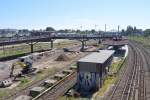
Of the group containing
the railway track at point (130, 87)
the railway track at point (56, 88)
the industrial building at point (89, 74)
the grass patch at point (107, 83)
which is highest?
the industrial building at point (89, 74)

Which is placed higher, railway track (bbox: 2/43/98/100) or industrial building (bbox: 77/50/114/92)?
industrial building (bbox: 77/50/114/92)

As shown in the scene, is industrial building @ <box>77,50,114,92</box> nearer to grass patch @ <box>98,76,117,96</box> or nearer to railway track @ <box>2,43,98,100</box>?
grass patch @ <box>98,76,117,96</box>

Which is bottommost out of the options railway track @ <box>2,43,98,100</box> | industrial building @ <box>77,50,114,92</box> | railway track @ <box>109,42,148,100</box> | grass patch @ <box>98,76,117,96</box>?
railway track @ <box>109,42,148,100</box>

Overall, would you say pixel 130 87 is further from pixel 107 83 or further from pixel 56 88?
pixel 56 88

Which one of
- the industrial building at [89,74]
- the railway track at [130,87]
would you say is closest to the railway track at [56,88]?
the industrial building at [89,74]

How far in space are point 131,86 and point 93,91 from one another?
7042mm

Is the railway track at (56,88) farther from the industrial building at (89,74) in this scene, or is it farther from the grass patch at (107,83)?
the grass patch at (107,83)

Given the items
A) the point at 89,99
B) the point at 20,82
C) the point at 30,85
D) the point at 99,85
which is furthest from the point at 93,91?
the point at 20,82

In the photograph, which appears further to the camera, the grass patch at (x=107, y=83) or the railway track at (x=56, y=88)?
the grass patch at (x=107, y=83)

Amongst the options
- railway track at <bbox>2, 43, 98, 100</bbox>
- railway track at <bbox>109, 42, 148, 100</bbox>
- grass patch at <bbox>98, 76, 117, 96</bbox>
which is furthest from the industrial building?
railway track at <bbox>109, 42, 148, 100</bbox>

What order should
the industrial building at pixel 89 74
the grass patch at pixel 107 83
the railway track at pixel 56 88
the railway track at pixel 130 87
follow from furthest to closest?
the industrial building at pixel 89 74 < the grass patch at pixel 107 83 < the railway track at pixel 130 87 < the railway track at pixel 56 88

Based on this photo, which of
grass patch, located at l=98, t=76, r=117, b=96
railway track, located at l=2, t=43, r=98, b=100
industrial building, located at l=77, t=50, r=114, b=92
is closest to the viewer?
railway track, located at l=2, t=43, r=98, b=100

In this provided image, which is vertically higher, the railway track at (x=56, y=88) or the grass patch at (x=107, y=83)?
the railway track at (x=56, y=88)

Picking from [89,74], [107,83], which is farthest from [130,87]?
[89,74]
